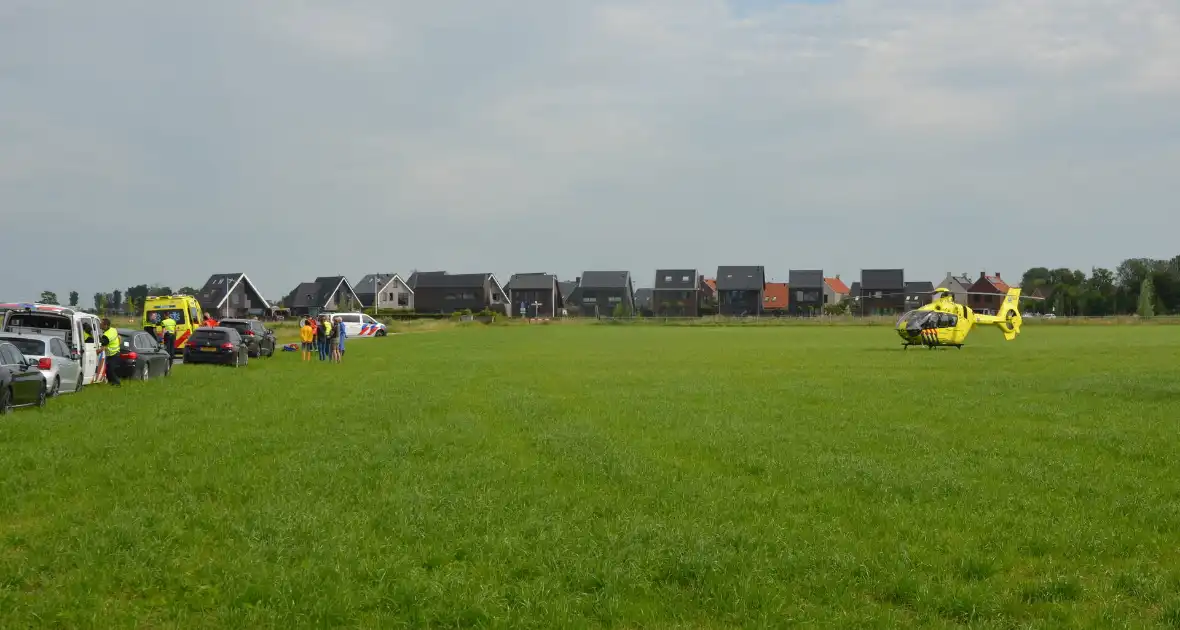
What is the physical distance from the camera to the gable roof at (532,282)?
13675 centimetres

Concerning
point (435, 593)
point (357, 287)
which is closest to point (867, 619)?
point (435, 593)

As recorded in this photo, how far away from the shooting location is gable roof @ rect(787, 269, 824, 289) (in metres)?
138

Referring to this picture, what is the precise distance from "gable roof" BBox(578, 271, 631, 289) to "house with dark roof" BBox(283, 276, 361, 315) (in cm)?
3421

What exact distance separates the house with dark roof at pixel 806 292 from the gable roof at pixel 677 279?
13794 millimetres

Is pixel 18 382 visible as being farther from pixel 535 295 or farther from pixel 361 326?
pixel 535 295

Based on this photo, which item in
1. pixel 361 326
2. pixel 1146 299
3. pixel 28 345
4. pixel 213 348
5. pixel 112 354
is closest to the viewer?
pixel 28 345

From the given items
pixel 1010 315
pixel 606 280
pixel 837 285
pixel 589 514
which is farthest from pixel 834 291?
pixel 589 514

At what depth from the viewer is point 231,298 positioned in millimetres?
96875

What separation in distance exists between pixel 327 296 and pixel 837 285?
282 feet

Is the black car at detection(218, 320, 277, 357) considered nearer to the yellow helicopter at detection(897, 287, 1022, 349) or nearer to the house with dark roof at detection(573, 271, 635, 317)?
the yellow helicopter at detection(897, 287, 1022, 349)

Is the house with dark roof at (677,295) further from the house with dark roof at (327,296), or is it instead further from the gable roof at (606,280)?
the house with dark roof at (327,296)

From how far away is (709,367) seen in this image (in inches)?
1196

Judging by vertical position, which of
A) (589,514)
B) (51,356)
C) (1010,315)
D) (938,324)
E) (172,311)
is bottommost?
(589,514)

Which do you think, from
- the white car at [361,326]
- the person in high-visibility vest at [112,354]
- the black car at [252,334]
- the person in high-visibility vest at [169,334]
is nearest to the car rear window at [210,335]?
the person in high-visibility vest at [169,334]
